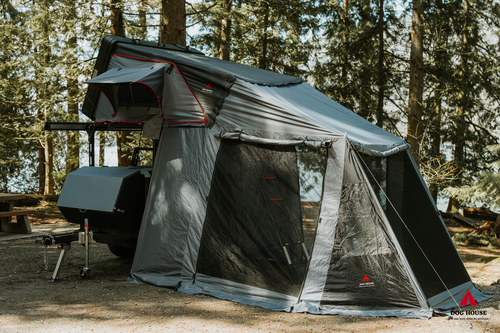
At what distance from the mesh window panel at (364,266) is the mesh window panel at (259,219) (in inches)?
13.6

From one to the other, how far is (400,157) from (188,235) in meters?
2.66

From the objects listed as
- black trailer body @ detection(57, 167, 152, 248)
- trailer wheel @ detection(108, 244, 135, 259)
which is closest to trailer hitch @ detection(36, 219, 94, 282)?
black trailer body @ detection(57, 167, 152, 248)

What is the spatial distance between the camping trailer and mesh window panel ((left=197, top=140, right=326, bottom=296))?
12 mm

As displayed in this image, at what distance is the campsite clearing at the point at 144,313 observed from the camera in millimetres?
3830

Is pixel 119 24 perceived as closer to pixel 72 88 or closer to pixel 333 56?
pixel 72 88

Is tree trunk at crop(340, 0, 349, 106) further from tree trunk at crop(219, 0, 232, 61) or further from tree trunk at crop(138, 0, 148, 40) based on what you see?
tree trunk at crop(138, 0, 148, 40)

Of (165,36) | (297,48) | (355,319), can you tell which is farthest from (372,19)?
(355,319)

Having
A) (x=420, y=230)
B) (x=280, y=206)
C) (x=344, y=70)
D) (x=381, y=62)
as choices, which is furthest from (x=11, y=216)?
(x=381, y=62)

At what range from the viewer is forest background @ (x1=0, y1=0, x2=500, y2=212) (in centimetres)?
1150

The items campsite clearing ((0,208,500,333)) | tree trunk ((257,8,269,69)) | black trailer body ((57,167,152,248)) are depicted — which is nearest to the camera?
campsite clearing ((0,208,500,333))

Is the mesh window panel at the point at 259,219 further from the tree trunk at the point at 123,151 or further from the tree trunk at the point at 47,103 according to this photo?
the tree trunk at the point at 47,103

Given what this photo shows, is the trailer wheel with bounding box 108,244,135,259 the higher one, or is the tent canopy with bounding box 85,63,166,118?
the tent canopy with bounding box 85,63,166,118

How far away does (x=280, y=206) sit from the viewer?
15.6 feet

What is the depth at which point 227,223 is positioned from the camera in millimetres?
4988
